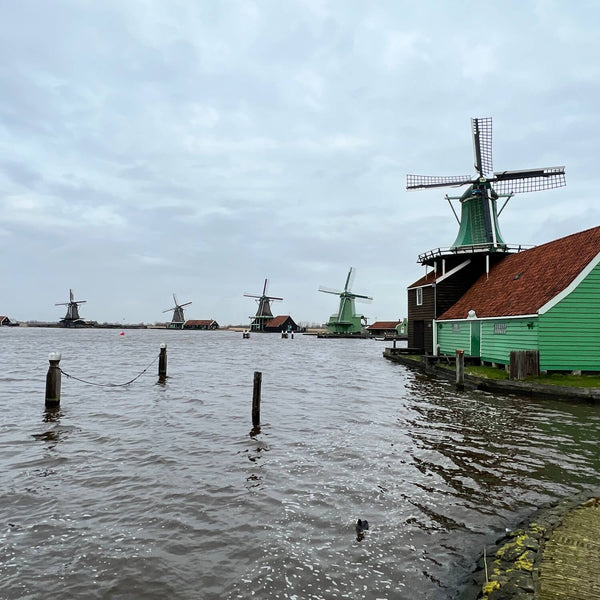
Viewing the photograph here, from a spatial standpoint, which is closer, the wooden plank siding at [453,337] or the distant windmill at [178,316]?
the wooden plank siding at [453,337]

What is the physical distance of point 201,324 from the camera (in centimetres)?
17488

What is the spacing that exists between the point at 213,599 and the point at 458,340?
25462 millimetres

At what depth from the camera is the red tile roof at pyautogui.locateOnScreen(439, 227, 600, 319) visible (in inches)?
763

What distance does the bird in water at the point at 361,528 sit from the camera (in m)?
6.32

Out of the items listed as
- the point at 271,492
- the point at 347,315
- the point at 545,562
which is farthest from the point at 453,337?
the point at 347,315

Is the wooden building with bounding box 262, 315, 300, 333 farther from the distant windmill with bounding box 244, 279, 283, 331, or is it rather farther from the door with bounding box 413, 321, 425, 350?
the door with bounding box 413, 321, 425, 350

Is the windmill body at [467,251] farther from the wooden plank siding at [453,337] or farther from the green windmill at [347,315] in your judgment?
the green windmill at [347,315]

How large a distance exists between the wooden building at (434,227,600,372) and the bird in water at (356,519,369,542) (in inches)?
602

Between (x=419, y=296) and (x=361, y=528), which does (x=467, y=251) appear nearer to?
(x=419, y=296)

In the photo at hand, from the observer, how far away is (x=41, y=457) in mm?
9898

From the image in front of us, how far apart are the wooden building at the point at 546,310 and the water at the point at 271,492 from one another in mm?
3609

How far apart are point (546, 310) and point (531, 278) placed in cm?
485

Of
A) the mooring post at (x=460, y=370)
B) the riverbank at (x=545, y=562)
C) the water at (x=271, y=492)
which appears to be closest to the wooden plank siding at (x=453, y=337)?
the mooring post at (x=460, y=370)

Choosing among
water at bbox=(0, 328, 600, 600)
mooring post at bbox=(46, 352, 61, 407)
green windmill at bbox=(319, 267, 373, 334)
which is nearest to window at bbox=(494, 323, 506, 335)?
water at bbox=(0, 328, 600, 600)
